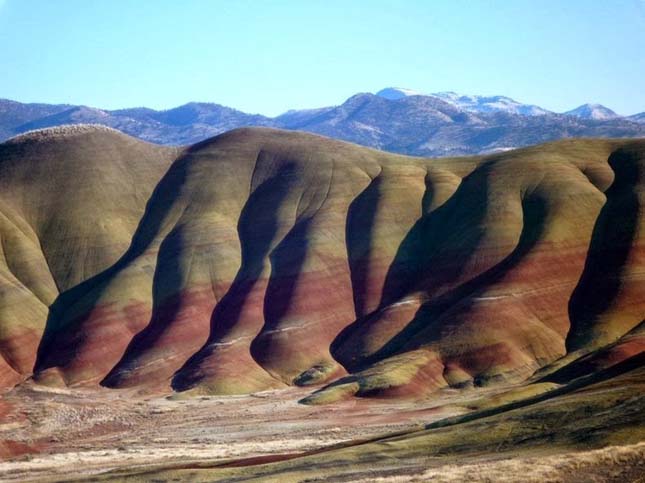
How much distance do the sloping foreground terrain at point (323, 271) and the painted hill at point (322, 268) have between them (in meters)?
0.40

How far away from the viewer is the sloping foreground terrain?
125812 millimetres

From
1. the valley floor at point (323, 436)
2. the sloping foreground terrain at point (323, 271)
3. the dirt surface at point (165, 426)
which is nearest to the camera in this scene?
the valley floor at point (323, 436)

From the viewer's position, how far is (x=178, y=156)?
19600cm

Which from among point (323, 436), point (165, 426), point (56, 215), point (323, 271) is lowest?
point (165, 426)

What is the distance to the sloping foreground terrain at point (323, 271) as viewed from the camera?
126 m

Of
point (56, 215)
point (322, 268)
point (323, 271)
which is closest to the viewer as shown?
point (323, 271)

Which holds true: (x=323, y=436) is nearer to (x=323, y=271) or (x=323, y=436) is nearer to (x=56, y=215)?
(x=323, y=271)

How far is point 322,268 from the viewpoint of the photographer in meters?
150

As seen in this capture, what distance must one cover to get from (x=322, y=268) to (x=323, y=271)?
0.74 meters

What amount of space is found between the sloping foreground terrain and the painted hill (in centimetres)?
40

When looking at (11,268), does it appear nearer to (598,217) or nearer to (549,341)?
(549,341)

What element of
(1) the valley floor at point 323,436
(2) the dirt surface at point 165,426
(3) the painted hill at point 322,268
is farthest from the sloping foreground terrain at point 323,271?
(1) the valley floor at point 323,436

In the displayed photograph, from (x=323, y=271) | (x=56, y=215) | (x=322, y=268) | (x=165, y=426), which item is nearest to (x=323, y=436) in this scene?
(x=165, y=426)

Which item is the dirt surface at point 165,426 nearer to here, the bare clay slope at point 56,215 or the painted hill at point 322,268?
the painted hill at point 322,268
